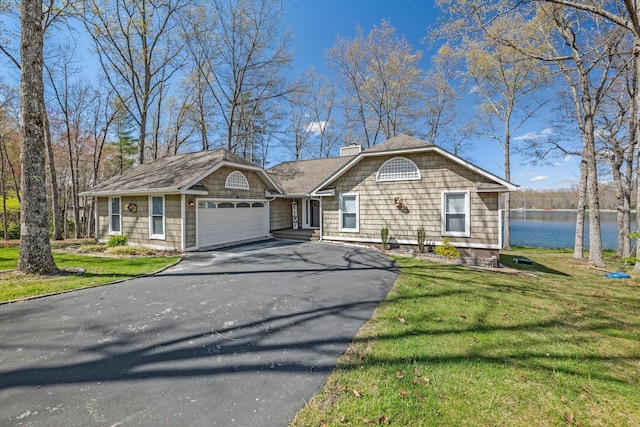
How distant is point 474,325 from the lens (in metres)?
4.18

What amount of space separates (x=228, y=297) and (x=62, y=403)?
2968 millimetres

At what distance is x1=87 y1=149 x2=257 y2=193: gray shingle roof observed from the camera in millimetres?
10938

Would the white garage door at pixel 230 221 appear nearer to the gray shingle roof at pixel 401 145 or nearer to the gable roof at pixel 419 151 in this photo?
the gable roof at pixel 419 151

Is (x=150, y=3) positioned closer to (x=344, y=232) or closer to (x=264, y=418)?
(x=344, y=232)

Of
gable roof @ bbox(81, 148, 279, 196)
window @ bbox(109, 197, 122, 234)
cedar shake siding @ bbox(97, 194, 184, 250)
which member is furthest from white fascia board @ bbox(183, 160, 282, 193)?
window @ bbox(109, 197, 122, 234)

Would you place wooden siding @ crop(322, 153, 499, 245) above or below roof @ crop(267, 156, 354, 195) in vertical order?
below

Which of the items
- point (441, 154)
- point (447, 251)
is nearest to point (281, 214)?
point (441, 154)

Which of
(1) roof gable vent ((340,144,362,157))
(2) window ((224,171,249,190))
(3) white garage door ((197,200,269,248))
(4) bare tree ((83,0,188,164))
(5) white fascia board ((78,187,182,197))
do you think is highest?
(4) bare tree ((83,0,188,164))

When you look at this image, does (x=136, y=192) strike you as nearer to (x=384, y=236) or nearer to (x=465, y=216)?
(x=384, y=236)

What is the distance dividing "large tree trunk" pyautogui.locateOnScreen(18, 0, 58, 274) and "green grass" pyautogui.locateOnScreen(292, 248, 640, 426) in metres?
8.04

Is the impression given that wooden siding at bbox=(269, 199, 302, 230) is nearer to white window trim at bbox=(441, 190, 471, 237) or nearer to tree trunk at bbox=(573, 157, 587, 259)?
white window trim at bbox=(441, 190, 471, 237)

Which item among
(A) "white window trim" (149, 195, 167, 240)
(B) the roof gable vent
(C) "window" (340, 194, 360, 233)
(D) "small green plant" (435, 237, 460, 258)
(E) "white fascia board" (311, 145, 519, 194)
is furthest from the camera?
(B) the roof gable vent

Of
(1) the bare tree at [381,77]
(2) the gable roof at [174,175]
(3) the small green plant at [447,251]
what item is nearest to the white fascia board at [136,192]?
(2) the gable roof at [174,175]

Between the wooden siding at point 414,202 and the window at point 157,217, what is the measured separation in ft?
23.0
